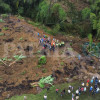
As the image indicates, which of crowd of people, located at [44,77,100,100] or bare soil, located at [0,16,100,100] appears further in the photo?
bare soil, located at [0,16,100,100]

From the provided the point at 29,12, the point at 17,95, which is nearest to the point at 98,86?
→ the point at 17,95

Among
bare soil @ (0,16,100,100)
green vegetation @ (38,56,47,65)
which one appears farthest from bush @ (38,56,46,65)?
bare soil @ (0,16,100,100)

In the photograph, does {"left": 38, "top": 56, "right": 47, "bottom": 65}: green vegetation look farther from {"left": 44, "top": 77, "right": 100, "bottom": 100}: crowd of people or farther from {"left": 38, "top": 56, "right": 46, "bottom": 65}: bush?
{"left": 44, "top": 77, "right": 100, "bottom": 100}: crowd of people

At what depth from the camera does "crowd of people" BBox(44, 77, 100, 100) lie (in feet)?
31.2

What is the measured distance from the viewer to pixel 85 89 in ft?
31.9

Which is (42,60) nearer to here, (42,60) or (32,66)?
(42,60)

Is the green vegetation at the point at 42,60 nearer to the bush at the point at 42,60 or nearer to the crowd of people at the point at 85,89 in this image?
Result: the bush at the point at 42,60

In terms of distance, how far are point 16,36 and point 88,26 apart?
1124 centimetres

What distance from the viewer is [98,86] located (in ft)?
34.6

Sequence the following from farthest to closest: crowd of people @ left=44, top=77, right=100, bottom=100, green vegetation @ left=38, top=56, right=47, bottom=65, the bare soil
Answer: green vegetation @ left=38, top=56, right=47, bottom=65 → the bare soil → crowd of people @ left=44, top=77, right=100, bottom=100

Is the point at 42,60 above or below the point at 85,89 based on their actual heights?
above

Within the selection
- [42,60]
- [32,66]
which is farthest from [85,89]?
[32,66]

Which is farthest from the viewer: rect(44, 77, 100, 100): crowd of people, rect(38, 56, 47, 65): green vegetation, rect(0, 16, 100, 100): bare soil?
rect(38, 56, 47, 65): green vegetation

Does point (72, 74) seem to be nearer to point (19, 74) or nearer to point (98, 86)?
point (98, 86)
